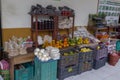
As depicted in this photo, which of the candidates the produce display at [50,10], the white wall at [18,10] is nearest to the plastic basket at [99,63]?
the produce display at [50,10]

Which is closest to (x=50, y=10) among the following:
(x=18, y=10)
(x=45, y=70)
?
(x=18, y=10)

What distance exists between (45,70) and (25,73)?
44 centimetres

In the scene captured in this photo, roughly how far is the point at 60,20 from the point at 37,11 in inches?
26.9

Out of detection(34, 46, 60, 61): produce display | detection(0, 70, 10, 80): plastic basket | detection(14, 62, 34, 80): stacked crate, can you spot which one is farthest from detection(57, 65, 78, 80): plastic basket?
detection(0, 70, 10, 80): plastic basket

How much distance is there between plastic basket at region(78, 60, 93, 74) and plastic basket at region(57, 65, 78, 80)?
0.11 meters

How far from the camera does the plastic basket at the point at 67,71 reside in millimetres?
3023

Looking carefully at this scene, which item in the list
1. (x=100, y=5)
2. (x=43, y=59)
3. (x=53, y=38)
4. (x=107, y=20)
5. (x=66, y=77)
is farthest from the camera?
(x=107, y=20)

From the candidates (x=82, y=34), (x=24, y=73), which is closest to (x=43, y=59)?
(x=24, y=73)

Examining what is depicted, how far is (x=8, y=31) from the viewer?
294 centimetres

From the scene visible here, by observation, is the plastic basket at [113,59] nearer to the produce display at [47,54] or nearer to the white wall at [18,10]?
the white wall at [18,10]

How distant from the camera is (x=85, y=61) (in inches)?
134

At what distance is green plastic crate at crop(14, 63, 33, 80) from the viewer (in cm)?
273

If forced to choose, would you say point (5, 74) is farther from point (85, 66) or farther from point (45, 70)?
point (85, 66)

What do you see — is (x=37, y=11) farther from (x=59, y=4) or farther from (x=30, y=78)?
(x=30, y=78)
